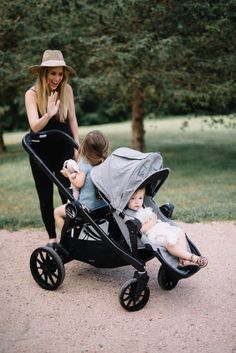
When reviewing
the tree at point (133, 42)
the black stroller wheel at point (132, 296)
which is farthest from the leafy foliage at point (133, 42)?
the black stroller wheel at point (132, 296)

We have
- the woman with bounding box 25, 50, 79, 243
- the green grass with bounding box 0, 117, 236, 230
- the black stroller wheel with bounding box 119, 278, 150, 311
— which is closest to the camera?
the black stroller wheel with bounding box 119, 278, 150, 311

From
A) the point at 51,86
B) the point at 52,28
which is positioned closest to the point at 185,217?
the point at 51,86

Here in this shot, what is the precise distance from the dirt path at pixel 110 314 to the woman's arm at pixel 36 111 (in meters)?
1.35

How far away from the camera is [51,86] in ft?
15.3

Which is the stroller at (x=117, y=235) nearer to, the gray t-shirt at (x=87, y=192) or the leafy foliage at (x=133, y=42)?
the gray t-shirt at (x=87, y=192)

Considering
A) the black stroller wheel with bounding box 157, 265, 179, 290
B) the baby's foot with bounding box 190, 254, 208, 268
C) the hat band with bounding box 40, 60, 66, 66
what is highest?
the hat band with bounding box 40, 60, 66, 66

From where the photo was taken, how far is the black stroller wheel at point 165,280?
4.13 metres

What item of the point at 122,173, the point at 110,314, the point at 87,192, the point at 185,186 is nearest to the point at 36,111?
the point at 87,192

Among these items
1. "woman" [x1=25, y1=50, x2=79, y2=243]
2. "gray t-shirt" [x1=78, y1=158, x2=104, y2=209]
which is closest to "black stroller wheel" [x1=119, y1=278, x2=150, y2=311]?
"gray t-shirt" [x1=78, y1=158, x2=104, y2=209]

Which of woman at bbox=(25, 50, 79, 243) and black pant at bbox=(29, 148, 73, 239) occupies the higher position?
woman at bbox=(25, 50, 79, 243)

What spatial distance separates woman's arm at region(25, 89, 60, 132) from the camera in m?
4.44

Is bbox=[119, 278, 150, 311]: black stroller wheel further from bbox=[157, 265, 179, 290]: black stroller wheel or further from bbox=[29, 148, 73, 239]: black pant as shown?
bbox=[29, 148, 73, 239]: black pant

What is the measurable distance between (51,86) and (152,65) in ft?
17.3

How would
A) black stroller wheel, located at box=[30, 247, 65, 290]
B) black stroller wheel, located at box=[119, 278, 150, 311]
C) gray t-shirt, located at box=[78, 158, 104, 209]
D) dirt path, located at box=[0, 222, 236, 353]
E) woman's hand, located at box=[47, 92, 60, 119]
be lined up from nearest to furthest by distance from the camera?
1. dirt path, located at box=[0, 222, 236, 353]
2. black stroller wheel, located at box=[119, 278, 150, 311]
3. black stroller wheel, located at box=[30, 247, 65, 290]
4. gray t-shirt, located at box=[78, 158, 104, 209]
5. woman's hand, located at box=[47, 92, 60, 119]
